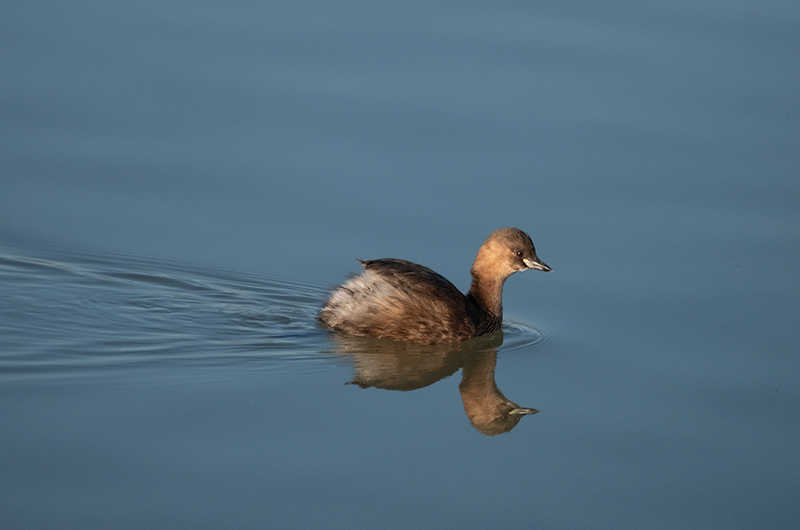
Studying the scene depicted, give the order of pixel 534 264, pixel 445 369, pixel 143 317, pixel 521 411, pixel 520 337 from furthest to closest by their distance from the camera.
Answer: pixel 534 264 → pixel 520 337 → pixel 143 317 → pixel 445 369 → pixel 521 411

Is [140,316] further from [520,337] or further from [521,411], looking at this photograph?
[521,411]

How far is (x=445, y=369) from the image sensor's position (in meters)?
7.56

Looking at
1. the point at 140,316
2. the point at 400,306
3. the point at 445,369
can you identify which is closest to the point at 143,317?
the point at 140,316

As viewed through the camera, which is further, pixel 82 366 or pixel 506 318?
pixel 506 318

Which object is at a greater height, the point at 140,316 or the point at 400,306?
the point at 400,306

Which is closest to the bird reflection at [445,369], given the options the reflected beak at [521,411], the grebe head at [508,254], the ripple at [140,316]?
the reflected beak at [521,411]

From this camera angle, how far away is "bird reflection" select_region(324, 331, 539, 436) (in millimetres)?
6742

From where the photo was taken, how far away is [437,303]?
26.1ft

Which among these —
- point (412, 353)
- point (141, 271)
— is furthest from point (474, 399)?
point (141, 271)

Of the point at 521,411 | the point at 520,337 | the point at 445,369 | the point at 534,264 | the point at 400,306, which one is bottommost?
the point at 521,411

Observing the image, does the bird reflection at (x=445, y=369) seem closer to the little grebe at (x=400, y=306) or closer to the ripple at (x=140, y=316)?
the little grebe at (x=400, y=306)

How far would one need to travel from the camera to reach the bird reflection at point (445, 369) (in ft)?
22.1

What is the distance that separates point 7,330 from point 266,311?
71.6 inches

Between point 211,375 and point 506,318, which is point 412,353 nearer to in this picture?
point 506,318
